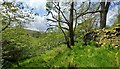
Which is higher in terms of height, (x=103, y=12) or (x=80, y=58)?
(x=103, y=12)

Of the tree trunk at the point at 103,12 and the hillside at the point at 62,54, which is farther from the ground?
the tree trunk at the point at 103,12

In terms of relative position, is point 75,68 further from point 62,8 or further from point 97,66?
point 62,8

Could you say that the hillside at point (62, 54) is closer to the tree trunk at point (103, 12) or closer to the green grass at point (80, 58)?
the green grass at point (80, 58)

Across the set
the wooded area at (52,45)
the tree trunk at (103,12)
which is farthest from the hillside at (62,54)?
the tree trunk at (103,12)

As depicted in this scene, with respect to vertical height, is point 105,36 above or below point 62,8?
below

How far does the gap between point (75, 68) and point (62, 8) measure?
2.27m

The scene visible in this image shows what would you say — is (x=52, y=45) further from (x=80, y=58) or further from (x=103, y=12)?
(x=80, y=58)

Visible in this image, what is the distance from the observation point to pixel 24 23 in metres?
4.88

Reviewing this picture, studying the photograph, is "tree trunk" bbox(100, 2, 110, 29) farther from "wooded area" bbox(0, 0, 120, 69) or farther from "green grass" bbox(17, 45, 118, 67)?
"green grass" bbox(17, 45, 118, 67)

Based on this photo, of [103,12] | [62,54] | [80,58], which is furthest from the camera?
[103,12]

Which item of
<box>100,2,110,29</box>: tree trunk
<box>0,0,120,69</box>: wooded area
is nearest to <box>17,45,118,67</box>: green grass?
<box>0,0,120,69</box>: wooded area

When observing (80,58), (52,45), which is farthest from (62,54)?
(52,45)

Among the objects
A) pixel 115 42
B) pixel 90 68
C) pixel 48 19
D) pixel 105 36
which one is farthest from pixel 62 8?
pixel 90 68

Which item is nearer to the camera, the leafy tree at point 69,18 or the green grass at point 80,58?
the green grass at point 80,58
